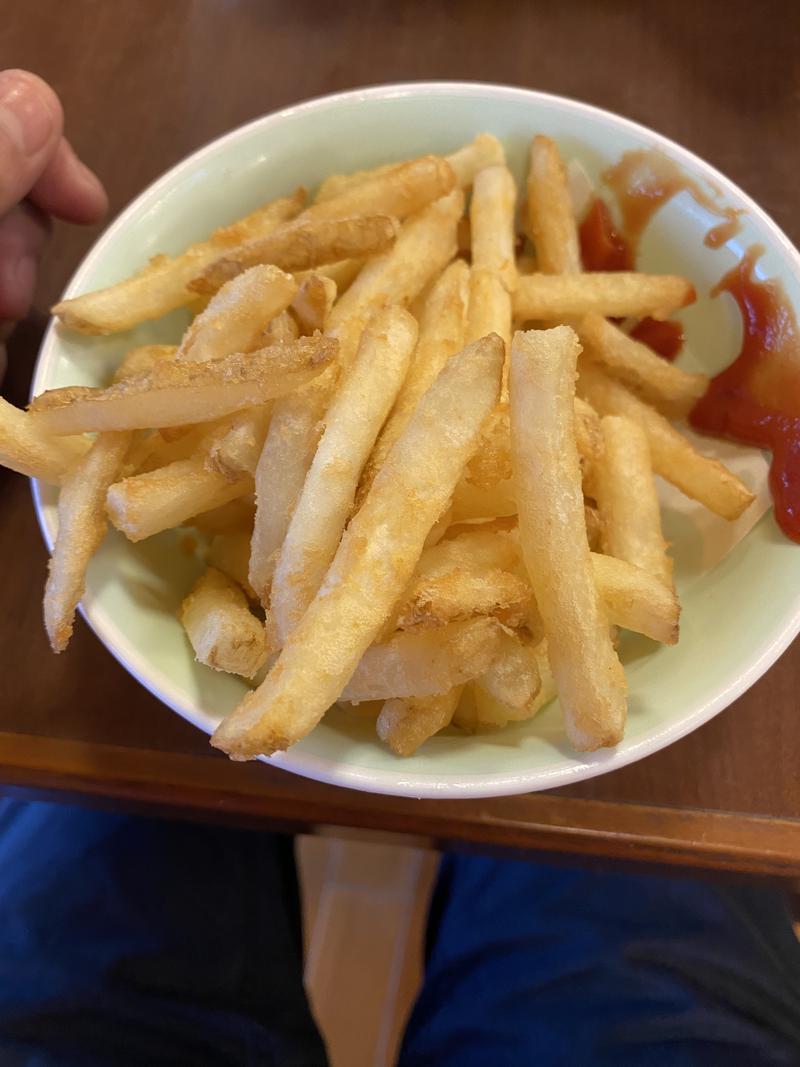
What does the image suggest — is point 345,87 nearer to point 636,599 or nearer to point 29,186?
point 29,186

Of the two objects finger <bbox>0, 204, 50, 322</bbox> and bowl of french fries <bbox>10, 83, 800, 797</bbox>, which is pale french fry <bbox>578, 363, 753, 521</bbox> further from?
finger <bbox>0, 204, 50, 322</bbox>

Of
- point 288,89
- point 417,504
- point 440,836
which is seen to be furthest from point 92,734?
point 288,89

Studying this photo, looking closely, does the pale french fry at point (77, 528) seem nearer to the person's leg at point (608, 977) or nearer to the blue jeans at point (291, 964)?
the blue jeans at point (291, 964)

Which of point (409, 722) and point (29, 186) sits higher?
point (29, 186)

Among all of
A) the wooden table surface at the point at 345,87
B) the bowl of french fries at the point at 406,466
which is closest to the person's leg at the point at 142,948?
the wooden table surface at the point at 345,87

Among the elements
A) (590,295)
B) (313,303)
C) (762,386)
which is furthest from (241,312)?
(762,386)

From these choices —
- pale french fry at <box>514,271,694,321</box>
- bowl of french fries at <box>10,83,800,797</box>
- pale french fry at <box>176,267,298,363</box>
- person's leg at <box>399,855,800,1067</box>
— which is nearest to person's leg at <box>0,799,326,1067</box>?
person's leg at <box>399,855,800,1067</box>
